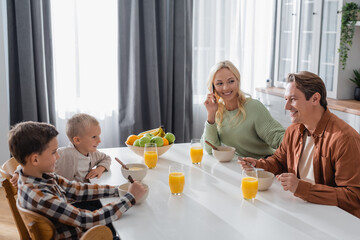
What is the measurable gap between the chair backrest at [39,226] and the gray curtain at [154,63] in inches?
105

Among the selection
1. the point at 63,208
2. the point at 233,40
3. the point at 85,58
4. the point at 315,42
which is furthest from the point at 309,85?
the point at 233,40

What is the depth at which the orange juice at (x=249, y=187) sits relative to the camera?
1518 millimetres

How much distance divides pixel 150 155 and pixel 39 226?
0.73 metres

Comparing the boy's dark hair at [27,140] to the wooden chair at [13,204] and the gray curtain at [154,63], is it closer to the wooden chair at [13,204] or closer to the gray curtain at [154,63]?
the wooden chair at [13,204]

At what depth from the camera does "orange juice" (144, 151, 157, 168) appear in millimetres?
1947

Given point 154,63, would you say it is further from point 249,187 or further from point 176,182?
point 249,187

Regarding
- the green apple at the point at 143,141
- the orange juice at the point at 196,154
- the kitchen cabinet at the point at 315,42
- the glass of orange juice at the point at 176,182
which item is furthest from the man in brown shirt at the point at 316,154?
the kitchen cabinet at the point at 315,42

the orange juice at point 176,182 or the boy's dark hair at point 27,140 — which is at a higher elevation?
the boy's dark hair at point 27,140

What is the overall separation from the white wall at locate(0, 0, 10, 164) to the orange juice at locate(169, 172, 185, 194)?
2.34m

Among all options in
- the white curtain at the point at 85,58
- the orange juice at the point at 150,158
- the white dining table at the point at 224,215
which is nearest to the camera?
the white dining table at the point at 224,215

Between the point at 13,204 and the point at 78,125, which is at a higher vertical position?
the point at 78,125

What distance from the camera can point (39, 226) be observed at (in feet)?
4.32

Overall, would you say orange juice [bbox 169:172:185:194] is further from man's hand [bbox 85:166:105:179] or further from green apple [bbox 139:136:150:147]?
green apple [bbox 139:136:150:147]

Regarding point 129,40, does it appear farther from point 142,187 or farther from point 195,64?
point 142,187
